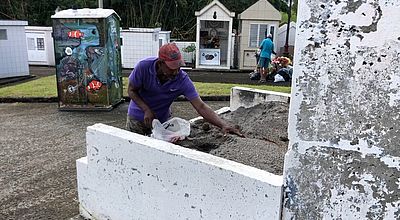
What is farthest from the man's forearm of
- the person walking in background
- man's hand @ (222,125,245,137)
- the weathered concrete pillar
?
the person walking in background

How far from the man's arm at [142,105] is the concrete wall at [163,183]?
A: 0.51 m

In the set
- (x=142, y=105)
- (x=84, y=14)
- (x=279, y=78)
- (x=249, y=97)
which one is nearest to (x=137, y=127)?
(x=142, y=105)

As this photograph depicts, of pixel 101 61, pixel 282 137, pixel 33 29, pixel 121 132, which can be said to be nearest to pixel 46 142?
pixel 101 61

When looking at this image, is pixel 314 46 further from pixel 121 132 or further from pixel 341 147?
pixel 121 132

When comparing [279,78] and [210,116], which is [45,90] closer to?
[279,78]

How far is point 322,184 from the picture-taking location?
2.01m

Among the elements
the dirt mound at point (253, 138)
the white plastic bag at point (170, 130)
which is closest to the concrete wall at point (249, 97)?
the dirt mound at point (253, 138)

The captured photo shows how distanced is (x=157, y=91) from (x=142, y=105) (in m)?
0.19

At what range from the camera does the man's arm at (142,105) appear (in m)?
3.64

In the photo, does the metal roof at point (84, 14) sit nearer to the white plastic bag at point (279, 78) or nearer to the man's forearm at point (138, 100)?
the man's forearm at point (138, 100)

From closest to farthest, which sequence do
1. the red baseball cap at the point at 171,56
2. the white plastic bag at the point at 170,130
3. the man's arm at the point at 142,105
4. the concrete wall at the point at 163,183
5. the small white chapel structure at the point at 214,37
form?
the concrete wall at the point at 163,183 < the red baseball cap at the point at 171,56 < the white plastic bag at the point at 170,130 < the man's arm at the point at 142,105 < the small white chapel structure at the point at 214,37

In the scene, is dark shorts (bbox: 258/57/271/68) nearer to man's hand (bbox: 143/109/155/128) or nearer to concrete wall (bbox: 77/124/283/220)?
man's hand (bbox: 143/109/155/128)

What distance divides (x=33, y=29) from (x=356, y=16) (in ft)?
57.4

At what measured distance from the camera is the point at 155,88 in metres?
3.67
